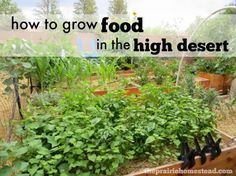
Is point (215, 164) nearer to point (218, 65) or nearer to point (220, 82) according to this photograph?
point (220, 82)

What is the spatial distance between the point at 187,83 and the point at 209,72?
166cm

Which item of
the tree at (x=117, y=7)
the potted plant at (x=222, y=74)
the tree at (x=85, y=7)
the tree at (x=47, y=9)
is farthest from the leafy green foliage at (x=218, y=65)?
the tree at (x=47, y=9)

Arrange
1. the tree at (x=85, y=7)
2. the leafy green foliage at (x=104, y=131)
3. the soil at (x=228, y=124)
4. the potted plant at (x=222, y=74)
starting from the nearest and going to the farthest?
the leafy green foliage at (x=104, y=131) → the soil at (x=228, y=124) → the potted plant at (x=222, y=74) → the tree at (x=85, y=7)

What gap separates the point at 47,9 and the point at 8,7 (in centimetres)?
90

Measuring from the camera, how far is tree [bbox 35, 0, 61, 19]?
160 inches

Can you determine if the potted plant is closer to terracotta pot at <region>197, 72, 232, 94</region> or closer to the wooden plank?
Answer: terracotta pot at <region>197, 72, 232, 94</region>

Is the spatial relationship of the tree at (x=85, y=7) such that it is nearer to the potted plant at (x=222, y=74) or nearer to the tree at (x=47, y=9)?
the tree at (x=47, y=9)

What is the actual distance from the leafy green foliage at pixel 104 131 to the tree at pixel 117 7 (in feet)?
9.15

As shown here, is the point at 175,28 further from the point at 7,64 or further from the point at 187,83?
the point at 7,64

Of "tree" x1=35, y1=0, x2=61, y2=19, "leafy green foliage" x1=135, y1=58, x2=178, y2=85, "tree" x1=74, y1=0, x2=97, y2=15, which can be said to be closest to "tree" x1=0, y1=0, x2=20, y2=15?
"tree" x1=35, y1=0, x2=61, y2=19

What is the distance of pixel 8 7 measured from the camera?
183 inches

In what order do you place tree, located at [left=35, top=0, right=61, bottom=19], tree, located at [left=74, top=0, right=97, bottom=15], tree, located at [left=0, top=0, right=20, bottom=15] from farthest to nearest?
tree, located at [left=0, top=0, right=20, bottom=15] < tree, located at [left=74, top=0, right=97, bottom=15] < tree, located at [left=35, top=0, right=61, bottom=19]

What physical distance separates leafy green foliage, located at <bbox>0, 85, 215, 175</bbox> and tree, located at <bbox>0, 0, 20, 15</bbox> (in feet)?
9.66

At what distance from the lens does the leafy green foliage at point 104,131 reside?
1.45m
